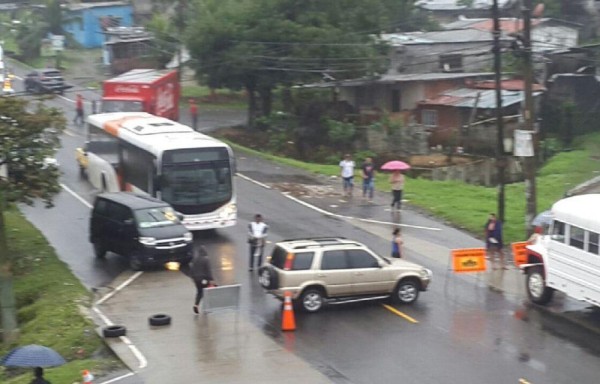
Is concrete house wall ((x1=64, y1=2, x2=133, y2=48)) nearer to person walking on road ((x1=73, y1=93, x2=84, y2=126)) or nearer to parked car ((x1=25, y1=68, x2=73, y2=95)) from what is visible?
parked car ((x1=25, y1=68, x2=73, y2=95))

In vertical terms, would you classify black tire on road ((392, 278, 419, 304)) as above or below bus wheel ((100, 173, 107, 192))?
below

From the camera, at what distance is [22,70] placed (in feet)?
261

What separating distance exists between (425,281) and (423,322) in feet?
5.49

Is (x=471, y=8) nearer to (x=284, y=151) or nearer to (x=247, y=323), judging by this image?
(x=284, y=151)

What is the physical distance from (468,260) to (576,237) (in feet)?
14.4

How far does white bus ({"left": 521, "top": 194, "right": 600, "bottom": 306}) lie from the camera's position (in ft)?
79.4

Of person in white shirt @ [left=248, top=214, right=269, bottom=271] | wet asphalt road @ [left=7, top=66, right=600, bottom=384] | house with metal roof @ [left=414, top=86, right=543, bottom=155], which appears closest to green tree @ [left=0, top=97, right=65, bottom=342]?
wet asphalt road @ [left=7, top=66, right=600, bottom=384]

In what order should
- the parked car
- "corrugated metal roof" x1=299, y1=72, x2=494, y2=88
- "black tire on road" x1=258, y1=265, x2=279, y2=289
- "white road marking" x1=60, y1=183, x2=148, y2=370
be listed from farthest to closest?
the parked car < "corrugated metal roof" x1=299, y1=72, x2=494, y2=88 < "black tire on road" x1=258, y1=265, x2=279, y2=289 < "white road marking" x1=60, y1=183, x2=148, y2=370

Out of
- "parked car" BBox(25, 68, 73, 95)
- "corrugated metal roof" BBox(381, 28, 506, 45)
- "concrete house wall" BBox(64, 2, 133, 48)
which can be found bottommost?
"parked car" BBox(25, 68, 73, 95)

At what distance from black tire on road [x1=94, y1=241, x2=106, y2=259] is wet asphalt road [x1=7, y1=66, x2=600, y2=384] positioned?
0.76ft

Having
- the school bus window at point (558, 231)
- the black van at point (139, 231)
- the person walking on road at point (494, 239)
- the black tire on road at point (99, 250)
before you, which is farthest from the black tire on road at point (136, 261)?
the school bus window at point (558, 231)

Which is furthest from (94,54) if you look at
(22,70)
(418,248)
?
(418,248)

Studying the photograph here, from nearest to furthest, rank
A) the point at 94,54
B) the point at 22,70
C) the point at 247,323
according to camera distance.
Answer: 1. the point at 247,323
2. the point at 22,70
3. the point at 94,54

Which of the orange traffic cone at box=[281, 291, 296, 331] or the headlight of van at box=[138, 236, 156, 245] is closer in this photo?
the orange traffic cone at box=[281, 291, 296, 331]
